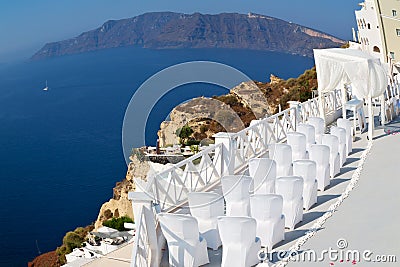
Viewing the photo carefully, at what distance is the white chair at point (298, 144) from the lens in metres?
9.63

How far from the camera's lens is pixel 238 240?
19.0 feet

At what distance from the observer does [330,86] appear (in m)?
13.0

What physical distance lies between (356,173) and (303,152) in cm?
99

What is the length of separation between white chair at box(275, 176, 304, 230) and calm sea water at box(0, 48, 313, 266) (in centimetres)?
211

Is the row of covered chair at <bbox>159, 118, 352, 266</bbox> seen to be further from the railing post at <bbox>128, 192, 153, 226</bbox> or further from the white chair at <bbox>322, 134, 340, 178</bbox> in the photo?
the railing post at <bbox>128, 192, 153, 226</bbox>

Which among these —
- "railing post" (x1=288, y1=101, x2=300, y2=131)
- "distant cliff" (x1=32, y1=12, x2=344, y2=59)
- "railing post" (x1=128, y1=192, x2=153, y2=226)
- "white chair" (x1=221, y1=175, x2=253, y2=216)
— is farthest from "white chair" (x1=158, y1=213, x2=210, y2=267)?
"distant cliff" (x1=32, y1=12, x2=344, y2=59)

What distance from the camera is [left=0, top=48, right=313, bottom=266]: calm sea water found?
5734 cm

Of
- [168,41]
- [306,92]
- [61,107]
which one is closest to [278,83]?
[306,92]

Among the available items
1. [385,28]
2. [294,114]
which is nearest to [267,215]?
[294,114]

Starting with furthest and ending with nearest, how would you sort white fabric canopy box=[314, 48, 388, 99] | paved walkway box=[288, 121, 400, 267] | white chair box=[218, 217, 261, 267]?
1. white fabric canopy box=[314, 48, 388, 99]
2. paved walkway box=[288, 121, 400, 267]
3. white chair box=[218, 217, 261, 267]

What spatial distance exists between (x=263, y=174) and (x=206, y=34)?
9529 cm

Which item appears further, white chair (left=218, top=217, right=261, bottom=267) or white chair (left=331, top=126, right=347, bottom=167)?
white chair (left=331, top=126, right=347, bottom=167)

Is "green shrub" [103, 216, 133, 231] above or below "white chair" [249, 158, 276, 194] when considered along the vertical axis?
below

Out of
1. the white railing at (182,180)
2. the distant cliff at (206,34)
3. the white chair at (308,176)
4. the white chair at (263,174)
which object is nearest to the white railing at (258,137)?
the white railing at (182,180)
